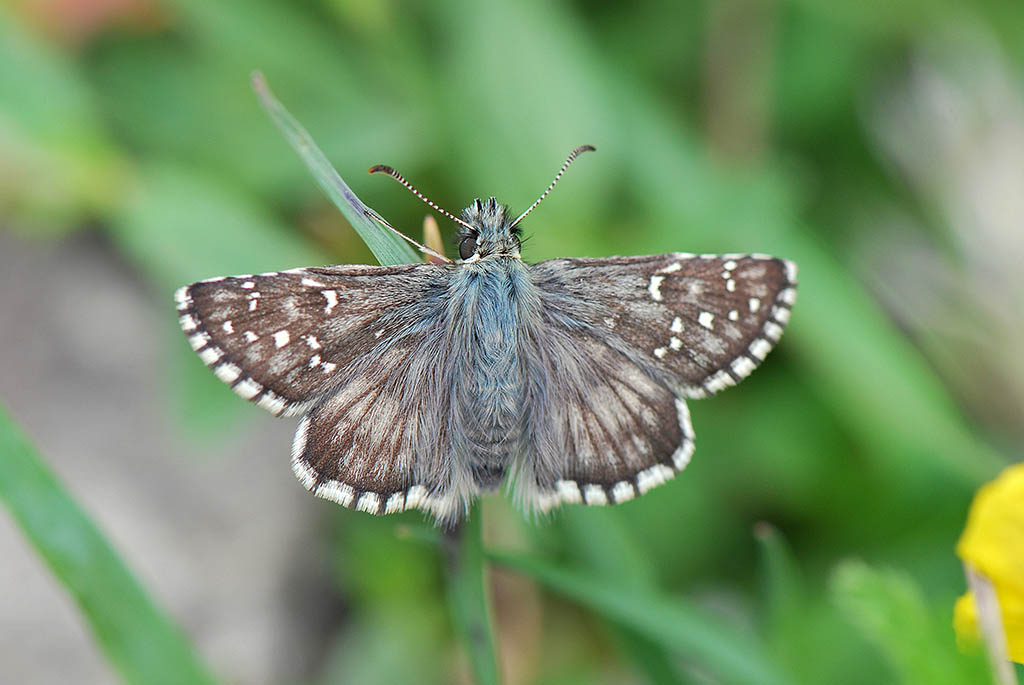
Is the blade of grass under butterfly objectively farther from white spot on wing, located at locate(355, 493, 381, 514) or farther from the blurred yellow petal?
the blurred yellow petal

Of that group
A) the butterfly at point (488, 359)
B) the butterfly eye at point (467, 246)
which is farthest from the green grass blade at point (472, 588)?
the butterfly eye at point (467, 246)

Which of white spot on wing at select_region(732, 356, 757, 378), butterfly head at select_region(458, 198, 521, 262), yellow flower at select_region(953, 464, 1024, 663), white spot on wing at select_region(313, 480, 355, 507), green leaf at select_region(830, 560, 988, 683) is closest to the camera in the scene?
yellow flower at select_region(953, 464, 1024, 663)

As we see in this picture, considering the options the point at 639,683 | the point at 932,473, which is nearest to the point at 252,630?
the point at 639,683

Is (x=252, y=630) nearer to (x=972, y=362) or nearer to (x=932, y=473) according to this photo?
(x=932, y=473)

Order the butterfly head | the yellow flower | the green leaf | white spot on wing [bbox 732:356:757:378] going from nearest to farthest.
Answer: the yellow flower → the green leaf → white spot on wing [bbox 732:356:757:378] → the butterfly head

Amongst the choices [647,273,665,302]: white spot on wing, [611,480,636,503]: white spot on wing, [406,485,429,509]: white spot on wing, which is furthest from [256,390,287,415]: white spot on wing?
[647,273,665,302]: white spot on wing

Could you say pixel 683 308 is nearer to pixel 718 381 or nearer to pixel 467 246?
pixel 718 381
